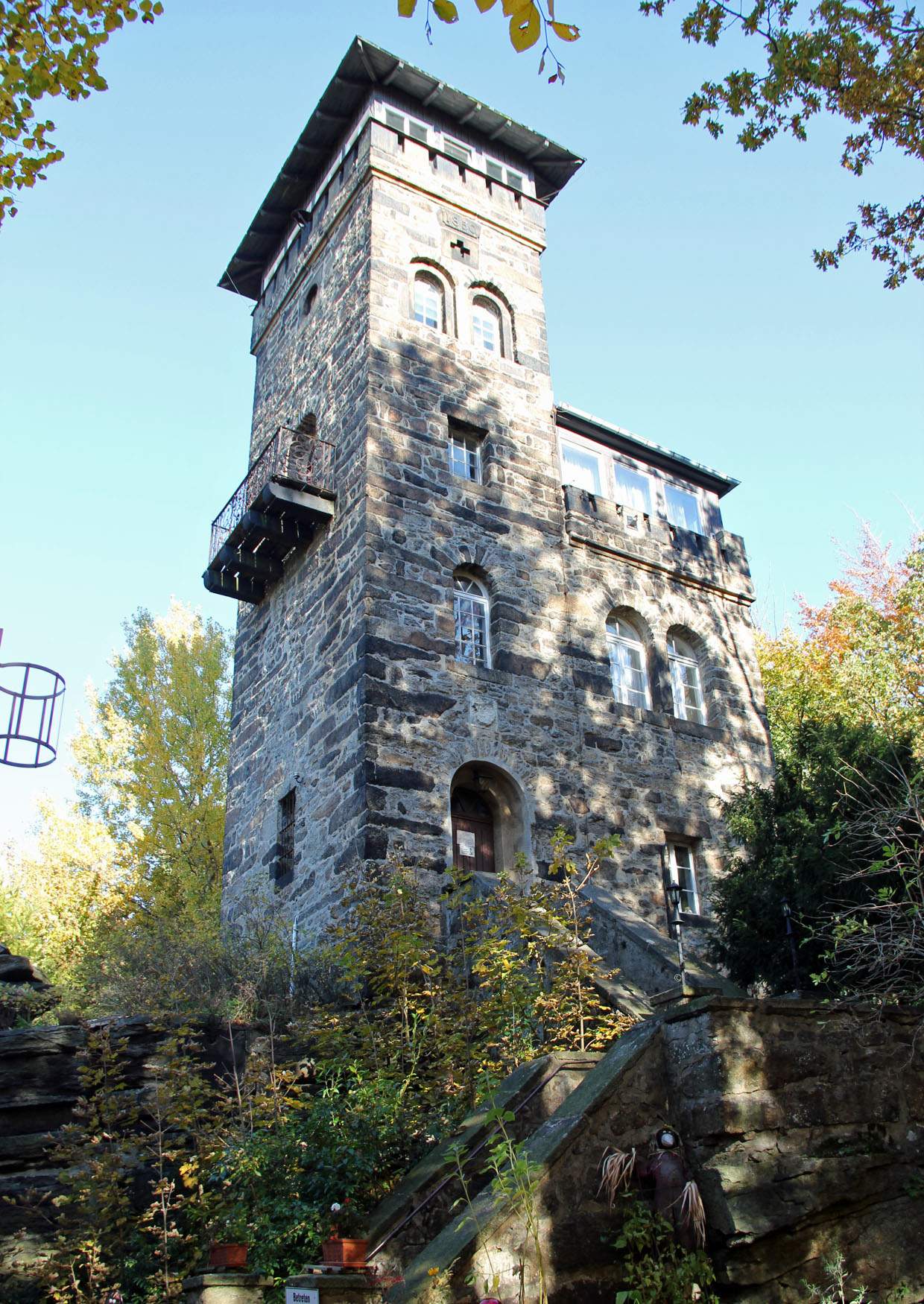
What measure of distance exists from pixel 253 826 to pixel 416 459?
5.28m

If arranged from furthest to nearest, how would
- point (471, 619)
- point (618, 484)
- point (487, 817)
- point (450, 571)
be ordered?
point (618, 484), point (471, 619), point (450, 571), point (487, 817)

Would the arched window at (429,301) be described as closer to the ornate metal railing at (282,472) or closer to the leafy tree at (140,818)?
the ornate metal railing at (282,472)

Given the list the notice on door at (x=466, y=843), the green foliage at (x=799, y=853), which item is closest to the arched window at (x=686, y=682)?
the green foliage at (x=799, y=853)

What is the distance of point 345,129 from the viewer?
16.5m

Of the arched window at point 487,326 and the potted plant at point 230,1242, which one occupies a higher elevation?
the arched window at point 487,326

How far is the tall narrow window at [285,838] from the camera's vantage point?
13078mm

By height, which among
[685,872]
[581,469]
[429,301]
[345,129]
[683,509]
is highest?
[345,129]

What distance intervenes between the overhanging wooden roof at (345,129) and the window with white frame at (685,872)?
10.7 metres

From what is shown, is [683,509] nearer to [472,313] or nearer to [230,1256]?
[472,313]

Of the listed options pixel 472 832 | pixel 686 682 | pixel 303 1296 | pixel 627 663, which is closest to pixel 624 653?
pixel 627 663

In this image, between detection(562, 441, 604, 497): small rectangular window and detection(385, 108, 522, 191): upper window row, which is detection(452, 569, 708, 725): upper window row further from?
detection(385, 108, 522, 191): upper window row

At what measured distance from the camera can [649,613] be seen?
A: 620 inches

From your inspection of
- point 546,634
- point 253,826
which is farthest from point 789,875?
point 253,826

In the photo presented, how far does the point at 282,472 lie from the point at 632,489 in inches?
214
